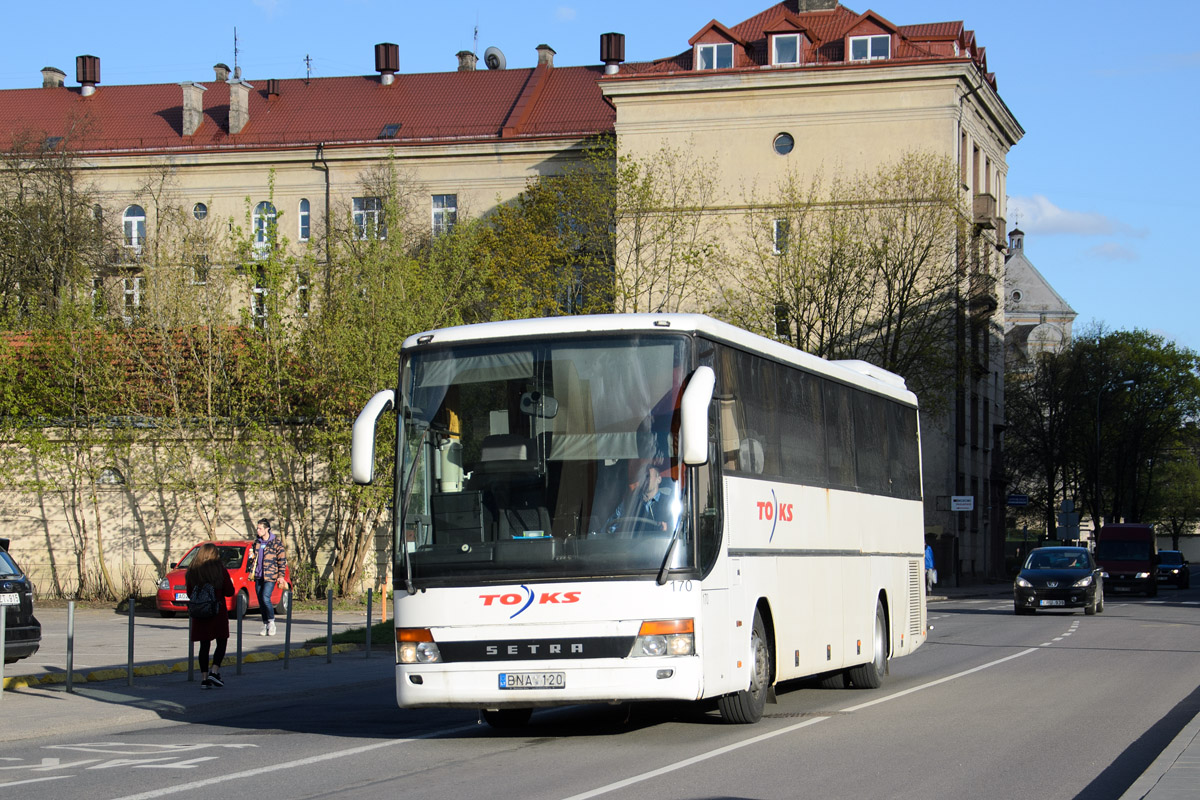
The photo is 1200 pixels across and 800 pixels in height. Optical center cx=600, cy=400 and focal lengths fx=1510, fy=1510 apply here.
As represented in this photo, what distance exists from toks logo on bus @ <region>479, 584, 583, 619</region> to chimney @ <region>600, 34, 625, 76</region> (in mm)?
62190

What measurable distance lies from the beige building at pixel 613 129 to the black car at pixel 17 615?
101 feet

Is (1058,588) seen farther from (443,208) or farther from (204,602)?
(443,208)

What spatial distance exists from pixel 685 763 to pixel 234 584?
23.2m

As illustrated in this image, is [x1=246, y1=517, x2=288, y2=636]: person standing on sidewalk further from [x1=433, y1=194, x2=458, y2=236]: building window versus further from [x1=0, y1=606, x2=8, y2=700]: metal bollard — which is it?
[x1=433, y1=194, x2=458, y2=236]: building window

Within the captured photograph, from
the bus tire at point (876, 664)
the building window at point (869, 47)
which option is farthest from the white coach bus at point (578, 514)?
the building window at point (869, 47)

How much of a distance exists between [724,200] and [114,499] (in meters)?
28.2

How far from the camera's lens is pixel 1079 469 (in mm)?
A: 89125

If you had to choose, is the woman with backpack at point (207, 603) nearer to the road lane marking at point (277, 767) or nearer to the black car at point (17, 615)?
the black car at point (17, 615)

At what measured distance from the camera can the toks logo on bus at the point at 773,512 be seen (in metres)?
13.3

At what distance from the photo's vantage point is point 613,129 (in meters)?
65.1

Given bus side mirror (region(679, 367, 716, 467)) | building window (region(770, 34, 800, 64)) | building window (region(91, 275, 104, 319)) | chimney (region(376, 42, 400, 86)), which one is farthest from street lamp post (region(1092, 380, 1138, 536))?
bus side mirror (region(679, 367, 716, 467))

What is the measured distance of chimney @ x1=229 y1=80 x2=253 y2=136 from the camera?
227ft

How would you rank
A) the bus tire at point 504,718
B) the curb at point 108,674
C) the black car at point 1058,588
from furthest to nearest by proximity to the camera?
1. the black car at point 1058,588
2. the curb at point 108,674
3. the bus tire at point 504,718

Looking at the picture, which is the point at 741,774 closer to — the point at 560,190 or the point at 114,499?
the point at 114,499
